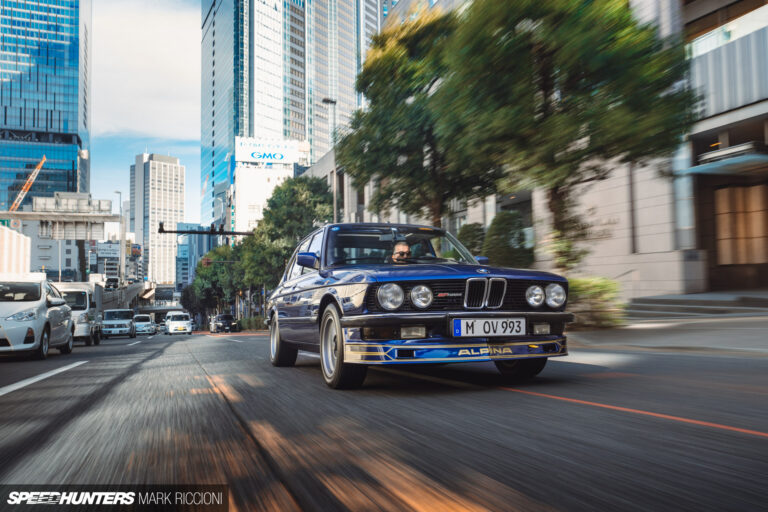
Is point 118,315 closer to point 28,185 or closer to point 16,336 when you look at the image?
point 16,336

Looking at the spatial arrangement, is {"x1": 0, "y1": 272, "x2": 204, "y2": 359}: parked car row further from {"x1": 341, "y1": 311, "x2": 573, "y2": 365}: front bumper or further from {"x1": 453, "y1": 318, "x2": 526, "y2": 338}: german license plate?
{"x1": 453, "y1": 318, "x2": 526, "y2": 338}: german license plate

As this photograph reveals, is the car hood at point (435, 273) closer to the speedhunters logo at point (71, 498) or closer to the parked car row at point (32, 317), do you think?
the speedhunters logo at point (71, 498)

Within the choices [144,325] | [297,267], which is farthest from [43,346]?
[144,325]

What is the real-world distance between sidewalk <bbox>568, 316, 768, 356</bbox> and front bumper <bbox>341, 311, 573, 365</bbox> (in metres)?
4.71

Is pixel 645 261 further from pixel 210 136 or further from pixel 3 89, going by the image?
pixel 3 89

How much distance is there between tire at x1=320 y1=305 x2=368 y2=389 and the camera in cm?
467

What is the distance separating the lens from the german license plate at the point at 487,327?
4371 millimetres

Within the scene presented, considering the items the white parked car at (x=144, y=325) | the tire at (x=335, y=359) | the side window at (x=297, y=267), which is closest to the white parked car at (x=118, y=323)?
the white parked car at (x=144, y=325)

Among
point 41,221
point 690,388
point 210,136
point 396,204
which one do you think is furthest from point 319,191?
point 210,136

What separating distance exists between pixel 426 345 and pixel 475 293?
588 mm

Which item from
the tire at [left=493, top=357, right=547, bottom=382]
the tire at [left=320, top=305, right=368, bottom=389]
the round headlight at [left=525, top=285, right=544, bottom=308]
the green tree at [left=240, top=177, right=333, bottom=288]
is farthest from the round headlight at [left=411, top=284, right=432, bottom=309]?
the green tree at [left=240, top=177, right=333, bottom=288]

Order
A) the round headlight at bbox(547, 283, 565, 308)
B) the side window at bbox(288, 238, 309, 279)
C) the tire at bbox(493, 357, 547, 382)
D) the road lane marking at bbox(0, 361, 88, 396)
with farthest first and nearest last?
the side window at bbox(288, 238, 309, 279), the road lane marking at bbox(0, 361, 88, 396), the tire at bbox(493, 357, 547, 382), the round headlight at bbox(547, 283, 565, 308)

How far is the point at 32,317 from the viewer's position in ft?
33.1

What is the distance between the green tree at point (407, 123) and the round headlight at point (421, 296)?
1007cm
